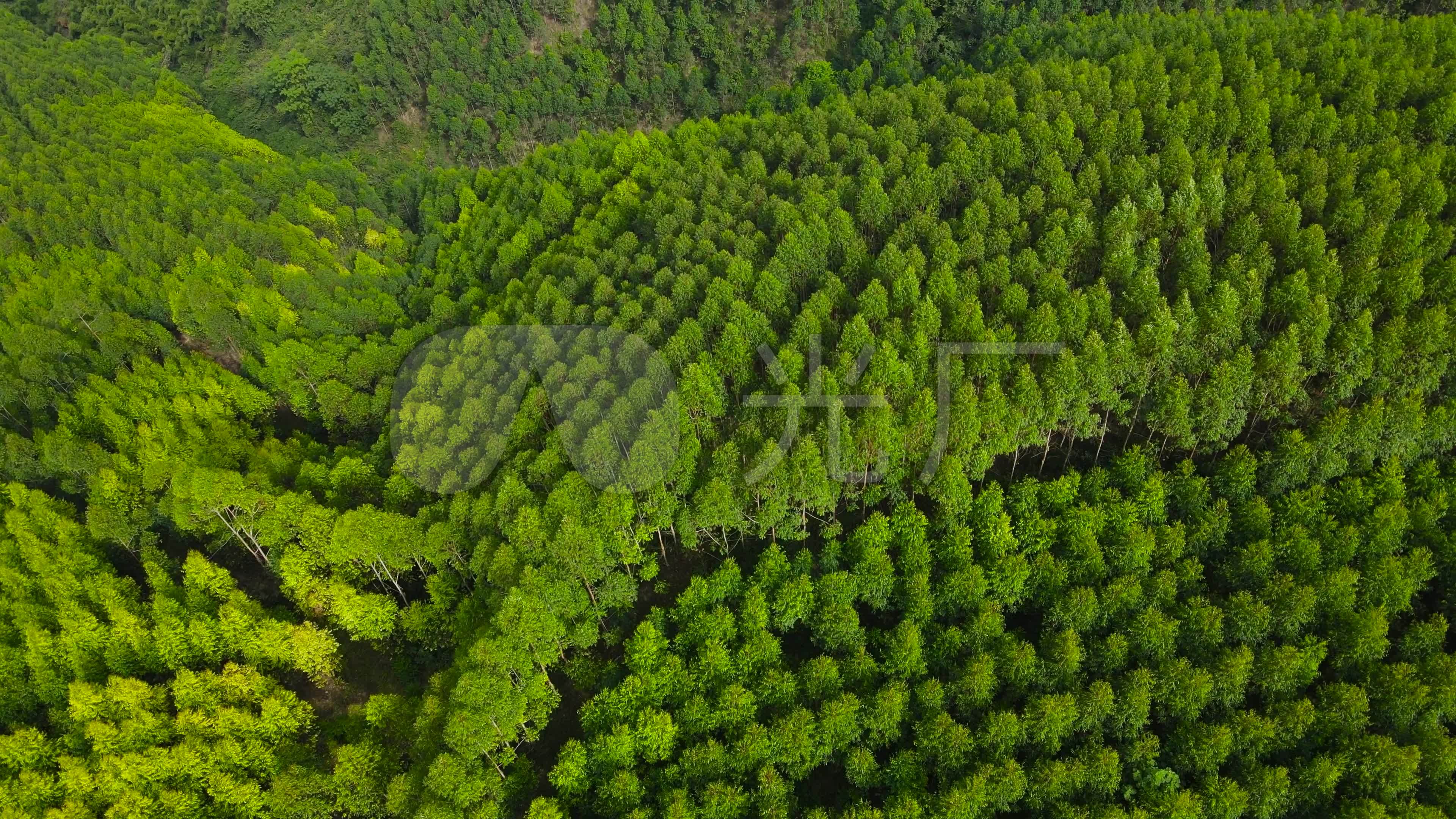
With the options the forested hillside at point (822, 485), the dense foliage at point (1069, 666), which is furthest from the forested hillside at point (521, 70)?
the dense foliage at point (1069, 666)

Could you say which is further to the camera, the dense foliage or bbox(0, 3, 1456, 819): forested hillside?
bbox(0, 3, 1456, 819): forested hillside

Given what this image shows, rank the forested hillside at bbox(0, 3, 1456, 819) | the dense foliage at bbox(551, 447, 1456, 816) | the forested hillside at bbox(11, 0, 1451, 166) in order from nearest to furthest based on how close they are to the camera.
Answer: the dense foliage at bbox(551, 447, 1456, 816)
the forested hillside at bbox(0, 3, 1456, 819)
the forested hillside at bbox(11, 0, 1451, 166)

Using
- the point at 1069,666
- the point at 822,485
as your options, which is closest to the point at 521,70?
the point at 822,485

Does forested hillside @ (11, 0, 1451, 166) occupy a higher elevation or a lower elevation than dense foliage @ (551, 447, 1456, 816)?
higher

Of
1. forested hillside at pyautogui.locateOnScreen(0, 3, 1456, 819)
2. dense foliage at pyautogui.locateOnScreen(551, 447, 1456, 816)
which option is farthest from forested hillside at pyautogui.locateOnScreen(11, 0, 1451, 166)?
dense foliage at pyautogui.locateOnScreen(551, 447, 1456, 816)

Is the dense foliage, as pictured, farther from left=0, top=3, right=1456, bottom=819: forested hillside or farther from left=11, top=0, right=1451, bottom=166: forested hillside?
left=11, top=0, right=1451, bottom=166: forested hillside

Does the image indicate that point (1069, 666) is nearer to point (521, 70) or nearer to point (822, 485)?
point (822, 485)

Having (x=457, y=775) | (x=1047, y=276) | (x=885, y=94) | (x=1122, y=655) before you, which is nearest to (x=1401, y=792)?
(x=1122, y=655)

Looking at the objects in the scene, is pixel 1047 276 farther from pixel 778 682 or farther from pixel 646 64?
pixel 646 64
